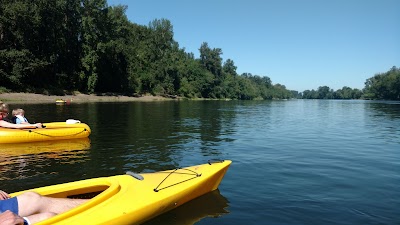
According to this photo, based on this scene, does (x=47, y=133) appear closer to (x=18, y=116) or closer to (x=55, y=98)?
(x=18, y=116)

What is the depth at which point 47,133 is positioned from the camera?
11984 millimetres

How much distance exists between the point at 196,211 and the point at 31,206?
2639 mm

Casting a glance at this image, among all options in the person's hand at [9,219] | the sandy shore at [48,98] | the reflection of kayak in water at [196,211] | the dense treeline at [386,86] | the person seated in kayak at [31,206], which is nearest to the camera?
the person's hand at [9,219]

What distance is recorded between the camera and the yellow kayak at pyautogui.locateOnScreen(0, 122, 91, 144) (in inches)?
446

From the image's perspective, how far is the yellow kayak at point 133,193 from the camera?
438 centimetres

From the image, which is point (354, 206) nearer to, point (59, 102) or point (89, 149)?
point (89, 149)

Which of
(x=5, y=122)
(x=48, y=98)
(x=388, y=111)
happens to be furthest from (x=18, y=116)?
(x=388, y=111)

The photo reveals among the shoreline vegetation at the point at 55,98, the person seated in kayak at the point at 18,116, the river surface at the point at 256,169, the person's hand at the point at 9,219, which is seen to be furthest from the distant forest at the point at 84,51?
the person's hand at the point at 9,219

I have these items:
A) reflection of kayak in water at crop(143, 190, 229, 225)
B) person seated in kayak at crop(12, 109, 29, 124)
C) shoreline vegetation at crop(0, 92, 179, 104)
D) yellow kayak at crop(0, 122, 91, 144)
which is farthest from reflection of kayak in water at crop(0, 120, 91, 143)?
shoreline vegetation at crop(0, 92, 179, 104)

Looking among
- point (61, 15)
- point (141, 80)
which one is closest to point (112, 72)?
point (141, 80)

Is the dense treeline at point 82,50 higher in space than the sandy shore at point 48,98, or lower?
higher

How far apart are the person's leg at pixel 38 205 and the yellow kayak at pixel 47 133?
8104mm

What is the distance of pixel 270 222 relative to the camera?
5.33 metres

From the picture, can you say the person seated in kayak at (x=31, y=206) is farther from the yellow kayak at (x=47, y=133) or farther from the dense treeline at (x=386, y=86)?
the dense treeline at (x=386, y=86)
